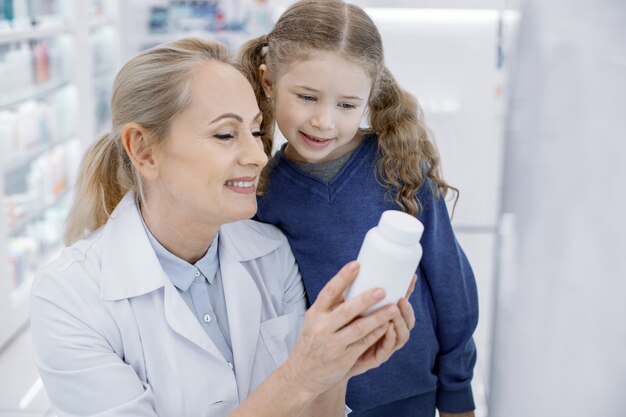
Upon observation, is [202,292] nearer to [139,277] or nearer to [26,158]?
[139,277]

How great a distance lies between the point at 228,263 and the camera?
1.31m

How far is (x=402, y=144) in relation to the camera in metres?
1.35

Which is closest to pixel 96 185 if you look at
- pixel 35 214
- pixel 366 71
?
pixel 366 71

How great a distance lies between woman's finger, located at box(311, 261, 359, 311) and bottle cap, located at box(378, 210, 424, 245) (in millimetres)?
83

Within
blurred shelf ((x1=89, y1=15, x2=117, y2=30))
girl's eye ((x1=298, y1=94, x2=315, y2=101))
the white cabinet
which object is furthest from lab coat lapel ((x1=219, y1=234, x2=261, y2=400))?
blurred shelf ((x1=89, y1=15, x2=117, y2=30))

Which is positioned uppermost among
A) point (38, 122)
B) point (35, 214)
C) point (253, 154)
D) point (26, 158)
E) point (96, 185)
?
point (253, 154)

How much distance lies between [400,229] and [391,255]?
4 centimetres

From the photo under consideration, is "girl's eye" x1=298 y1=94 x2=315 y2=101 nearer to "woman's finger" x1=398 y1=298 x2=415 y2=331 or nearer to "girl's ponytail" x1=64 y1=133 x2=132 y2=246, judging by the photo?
"girl's ponytail" x1=64 y1=133 x2=132 y2=246

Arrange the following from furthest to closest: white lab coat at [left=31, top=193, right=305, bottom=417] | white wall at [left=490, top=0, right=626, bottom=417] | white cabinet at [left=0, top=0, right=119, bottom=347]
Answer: white cabinet at [left=0, top=0, right=119, bottom=347], white lab coat at [left=31, top=193, right=305, bottom=417], white wall at [left=490, top=0, right=626, bottom=417]

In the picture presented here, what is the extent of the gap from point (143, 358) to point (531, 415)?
0.77m

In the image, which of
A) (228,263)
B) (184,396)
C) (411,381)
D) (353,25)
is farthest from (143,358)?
(353,25)

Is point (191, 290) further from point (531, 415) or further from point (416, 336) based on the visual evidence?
point (531, 415)

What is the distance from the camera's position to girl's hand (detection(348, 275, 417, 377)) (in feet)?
3.11

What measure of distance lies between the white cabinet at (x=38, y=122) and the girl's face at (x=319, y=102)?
8.63 ft
